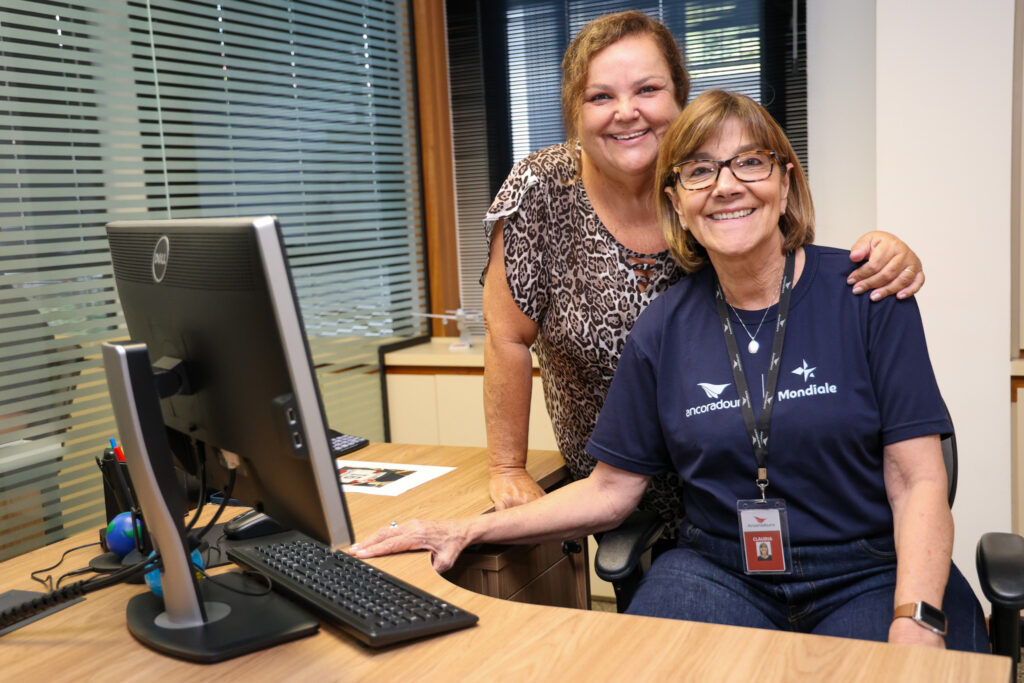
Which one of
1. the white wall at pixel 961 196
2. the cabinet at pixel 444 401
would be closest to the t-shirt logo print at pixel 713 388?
the white wall at pixel 961 196

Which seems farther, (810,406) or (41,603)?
(810,406)

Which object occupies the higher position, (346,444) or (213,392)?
(213,392)

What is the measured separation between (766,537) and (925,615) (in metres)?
0.29

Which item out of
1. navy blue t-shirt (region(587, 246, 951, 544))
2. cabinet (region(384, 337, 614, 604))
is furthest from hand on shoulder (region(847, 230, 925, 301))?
cabinet (region(384, 337, 614, 604))

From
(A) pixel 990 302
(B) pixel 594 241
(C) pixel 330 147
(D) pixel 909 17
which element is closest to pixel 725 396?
(B) pixel 594 241

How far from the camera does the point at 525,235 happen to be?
2113 mm

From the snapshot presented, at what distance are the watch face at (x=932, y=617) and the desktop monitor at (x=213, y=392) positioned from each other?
90 cm

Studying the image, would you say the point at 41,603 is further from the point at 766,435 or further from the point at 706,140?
the point at 706,140

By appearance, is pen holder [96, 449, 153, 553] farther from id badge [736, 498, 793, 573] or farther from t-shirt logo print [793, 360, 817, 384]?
t-shirt logo print [793, 360, 817, 384]

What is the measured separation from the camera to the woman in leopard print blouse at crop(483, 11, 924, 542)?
2006mm

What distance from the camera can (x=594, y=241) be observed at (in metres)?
2.07

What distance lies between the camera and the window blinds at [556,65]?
3.62 metres

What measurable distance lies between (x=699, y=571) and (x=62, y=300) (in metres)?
1.84

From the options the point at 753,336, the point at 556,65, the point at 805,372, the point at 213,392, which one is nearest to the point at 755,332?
the point at 753,336
